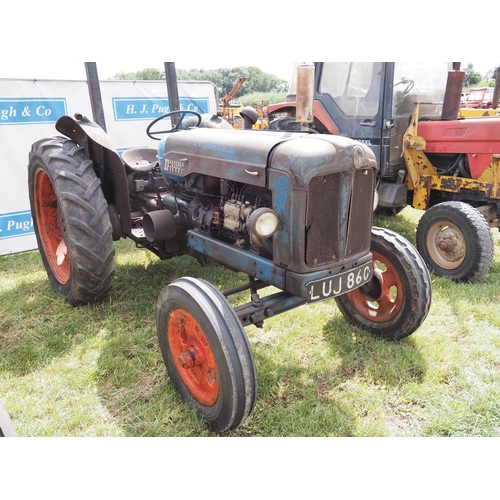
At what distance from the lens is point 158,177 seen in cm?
357

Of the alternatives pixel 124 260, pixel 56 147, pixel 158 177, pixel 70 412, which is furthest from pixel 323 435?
pixel 124 260

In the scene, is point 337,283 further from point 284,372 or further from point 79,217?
point 79,217

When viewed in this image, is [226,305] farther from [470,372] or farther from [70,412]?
[470,372]

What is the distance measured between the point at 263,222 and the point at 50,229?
2.39m

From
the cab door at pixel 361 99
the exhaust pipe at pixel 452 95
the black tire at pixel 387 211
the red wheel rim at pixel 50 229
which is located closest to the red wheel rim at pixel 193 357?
the red wheel rim at pixel 50 229

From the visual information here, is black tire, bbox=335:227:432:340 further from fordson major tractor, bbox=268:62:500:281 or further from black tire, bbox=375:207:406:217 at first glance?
black tire, bbox=375:207:406:217

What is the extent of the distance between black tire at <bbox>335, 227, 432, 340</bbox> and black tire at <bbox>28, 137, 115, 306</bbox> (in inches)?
65.3

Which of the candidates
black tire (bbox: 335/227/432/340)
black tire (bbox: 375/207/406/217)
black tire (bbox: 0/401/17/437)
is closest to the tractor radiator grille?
black tire (bbox: 335/227/432/340)

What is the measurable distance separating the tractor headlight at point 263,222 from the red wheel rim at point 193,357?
0.51 metres

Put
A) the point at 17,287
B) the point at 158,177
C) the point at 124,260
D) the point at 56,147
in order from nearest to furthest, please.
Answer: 1. the point at 56,147
2. the point at 158,177
3. the point at 17,287
4. the point at 124,260

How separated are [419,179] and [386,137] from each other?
0.56 metres

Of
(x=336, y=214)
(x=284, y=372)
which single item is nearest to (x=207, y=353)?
(x=284, y=372)

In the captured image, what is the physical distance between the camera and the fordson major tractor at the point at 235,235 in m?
2.07

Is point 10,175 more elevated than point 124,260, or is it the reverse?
point 10,175
